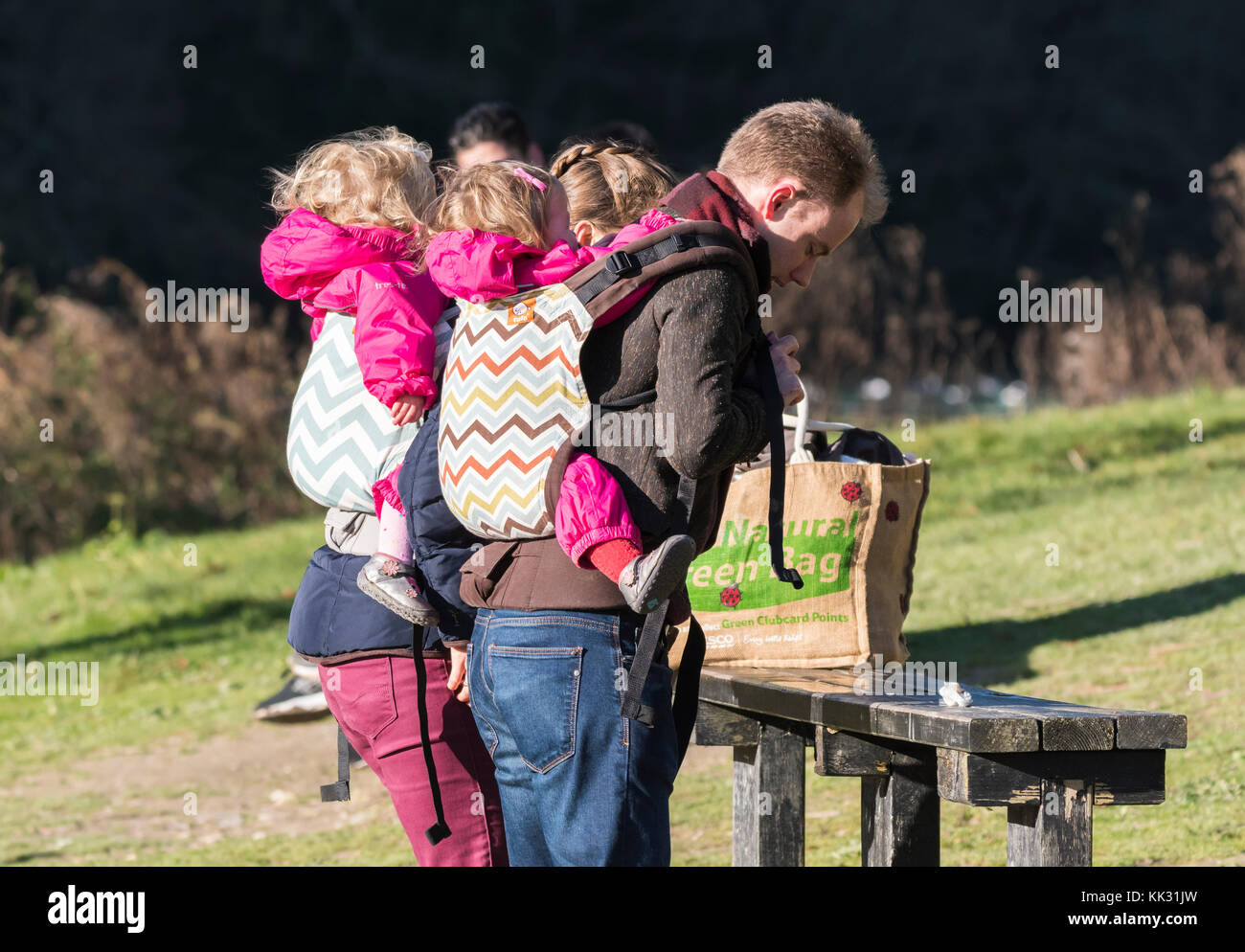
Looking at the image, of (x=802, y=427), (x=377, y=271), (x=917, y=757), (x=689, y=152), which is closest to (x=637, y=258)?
(x=377, y=271)

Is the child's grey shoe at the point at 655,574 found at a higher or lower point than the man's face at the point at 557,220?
lower

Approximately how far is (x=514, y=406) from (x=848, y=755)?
1.24 meters

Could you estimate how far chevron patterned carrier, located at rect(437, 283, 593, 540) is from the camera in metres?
2.29

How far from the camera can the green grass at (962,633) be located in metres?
4.95

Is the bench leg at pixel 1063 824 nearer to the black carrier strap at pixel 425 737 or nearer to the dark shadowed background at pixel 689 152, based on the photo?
the black carrier strap at pixel 425 737

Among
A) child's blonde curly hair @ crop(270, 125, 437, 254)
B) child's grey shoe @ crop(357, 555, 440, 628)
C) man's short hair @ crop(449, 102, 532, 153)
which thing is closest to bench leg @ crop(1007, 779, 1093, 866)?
child's grey shoe @ crop(357, 555, 440, 628)

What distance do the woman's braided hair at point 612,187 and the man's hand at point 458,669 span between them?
0.79 metres

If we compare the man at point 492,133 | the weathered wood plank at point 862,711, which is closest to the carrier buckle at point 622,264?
the weathered wood plank at point 862,711

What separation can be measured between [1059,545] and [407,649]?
5933 mm

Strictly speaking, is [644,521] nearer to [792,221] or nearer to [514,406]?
[514,406]

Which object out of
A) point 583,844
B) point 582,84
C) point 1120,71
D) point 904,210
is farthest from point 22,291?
point 1120,71

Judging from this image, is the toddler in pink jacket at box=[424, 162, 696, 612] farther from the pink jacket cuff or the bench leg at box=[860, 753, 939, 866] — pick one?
the bench leg at box=[860, 753, 939, 866]

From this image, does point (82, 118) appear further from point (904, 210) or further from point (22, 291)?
point (904, 210)

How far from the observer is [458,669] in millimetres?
2689
